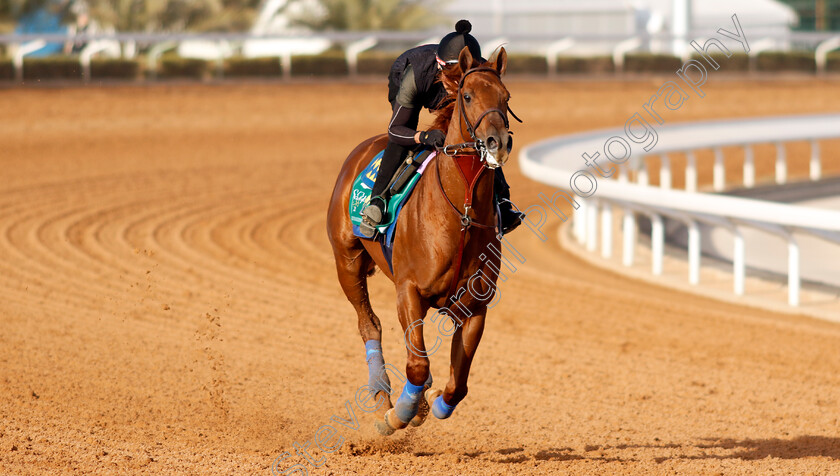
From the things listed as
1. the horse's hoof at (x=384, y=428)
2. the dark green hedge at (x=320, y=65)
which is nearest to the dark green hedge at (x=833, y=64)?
the dark green hedge at (x=320, y=65)

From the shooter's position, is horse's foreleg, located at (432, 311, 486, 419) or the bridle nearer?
the bridle

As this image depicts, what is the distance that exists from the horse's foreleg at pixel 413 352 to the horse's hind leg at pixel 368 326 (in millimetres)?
290

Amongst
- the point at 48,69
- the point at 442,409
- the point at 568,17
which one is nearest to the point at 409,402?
the point at 442,409

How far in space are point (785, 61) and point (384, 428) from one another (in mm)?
20777

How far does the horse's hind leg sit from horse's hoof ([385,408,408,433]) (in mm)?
84

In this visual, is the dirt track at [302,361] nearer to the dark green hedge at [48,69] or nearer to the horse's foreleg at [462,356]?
the horse's foreleg at [462,356]

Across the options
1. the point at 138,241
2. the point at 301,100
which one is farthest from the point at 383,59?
the point at 138,241

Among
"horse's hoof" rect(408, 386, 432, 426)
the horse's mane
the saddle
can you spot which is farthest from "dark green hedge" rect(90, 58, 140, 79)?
"horse's hoof" rect(408, 386, 432, 426)

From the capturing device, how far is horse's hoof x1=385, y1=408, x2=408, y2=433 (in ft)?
14.7

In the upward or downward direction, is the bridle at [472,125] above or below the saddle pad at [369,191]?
above

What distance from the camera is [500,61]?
13.0 feet

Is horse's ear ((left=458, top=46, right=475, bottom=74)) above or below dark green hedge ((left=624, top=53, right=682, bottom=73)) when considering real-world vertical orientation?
above

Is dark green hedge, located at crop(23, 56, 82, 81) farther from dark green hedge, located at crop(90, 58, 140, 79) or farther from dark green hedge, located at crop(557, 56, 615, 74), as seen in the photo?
dark green hedge, located at crop(557, 56, 615, 74)

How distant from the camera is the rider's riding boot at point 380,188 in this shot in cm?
449
